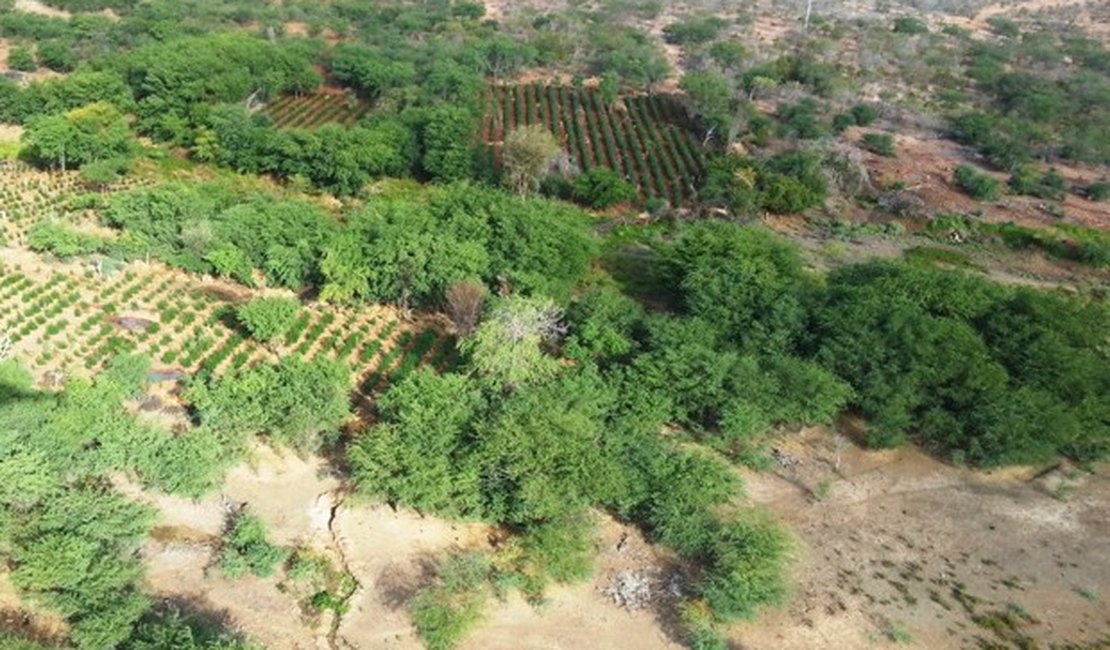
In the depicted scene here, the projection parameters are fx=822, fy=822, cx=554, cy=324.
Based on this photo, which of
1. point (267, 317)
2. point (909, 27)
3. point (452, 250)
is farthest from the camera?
point (909, 27)

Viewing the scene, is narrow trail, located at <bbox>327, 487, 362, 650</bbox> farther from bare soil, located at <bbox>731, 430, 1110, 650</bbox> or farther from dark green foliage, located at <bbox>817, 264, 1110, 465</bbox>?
dark green foliage, located at <bbox>817, 264, 1110, 465</bbox>

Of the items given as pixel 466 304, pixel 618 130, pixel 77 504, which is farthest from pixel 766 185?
pixel 77 504

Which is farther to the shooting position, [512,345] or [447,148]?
[447,148]

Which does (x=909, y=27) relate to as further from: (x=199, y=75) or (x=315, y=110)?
(x=199, y=75)

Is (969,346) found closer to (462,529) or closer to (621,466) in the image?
(621,466)

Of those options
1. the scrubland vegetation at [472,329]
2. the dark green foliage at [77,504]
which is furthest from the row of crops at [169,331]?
the dark green foliage at [77,504]

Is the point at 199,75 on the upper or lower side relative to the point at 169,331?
upper
